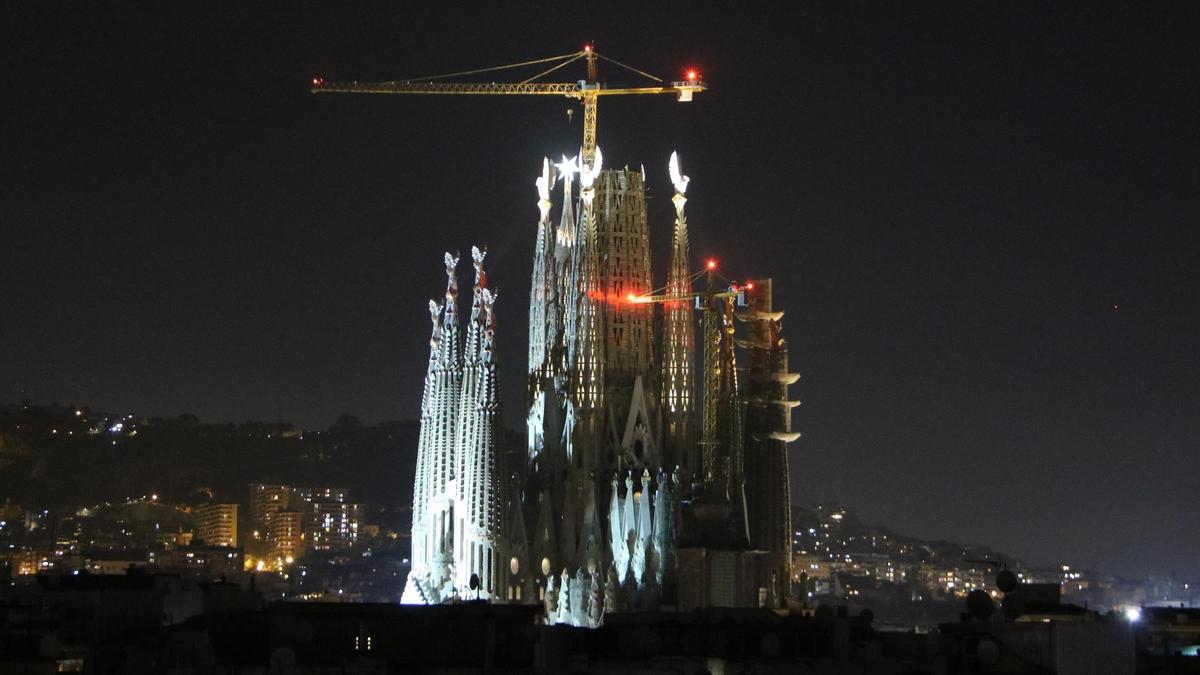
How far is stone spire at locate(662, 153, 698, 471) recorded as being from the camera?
421 ft

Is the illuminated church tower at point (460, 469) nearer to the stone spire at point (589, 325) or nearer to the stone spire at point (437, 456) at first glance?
the stone spire at point (437, 456)

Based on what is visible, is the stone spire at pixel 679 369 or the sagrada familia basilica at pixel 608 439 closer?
the sagrada familia basilica at pixel 608 439

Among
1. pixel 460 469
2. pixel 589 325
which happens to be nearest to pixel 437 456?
pixel 460 469

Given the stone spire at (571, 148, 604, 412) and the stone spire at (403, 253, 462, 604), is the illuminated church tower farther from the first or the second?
the stone spire at (571, 148, 604, 412)

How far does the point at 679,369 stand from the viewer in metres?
129

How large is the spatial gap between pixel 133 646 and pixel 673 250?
6969cm

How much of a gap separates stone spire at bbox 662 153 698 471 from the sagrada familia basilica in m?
0.08

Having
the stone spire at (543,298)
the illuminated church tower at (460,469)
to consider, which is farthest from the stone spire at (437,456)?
the stone spire at (543,298)

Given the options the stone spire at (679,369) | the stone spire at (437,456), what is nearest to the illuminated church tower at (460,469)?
the stone spire at (437,456)

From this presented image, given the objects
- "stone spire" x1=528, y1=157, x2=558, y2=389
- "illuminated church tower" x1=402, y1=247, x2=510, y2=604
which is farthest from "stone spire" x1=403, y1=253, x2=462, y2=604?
"stone spire" x1=528, y1=157, x2=558, y2=389

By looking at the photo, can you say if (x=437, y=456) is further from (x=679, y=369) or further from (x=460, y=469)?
(x=679, y=369)

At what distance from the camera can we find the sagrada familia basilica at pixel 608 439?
4589 inches

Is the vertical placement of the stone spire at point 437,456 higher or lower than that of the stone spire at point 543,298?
lower

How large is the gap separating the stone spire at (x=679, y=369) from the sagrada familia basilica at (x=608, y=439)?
0.26 feet
